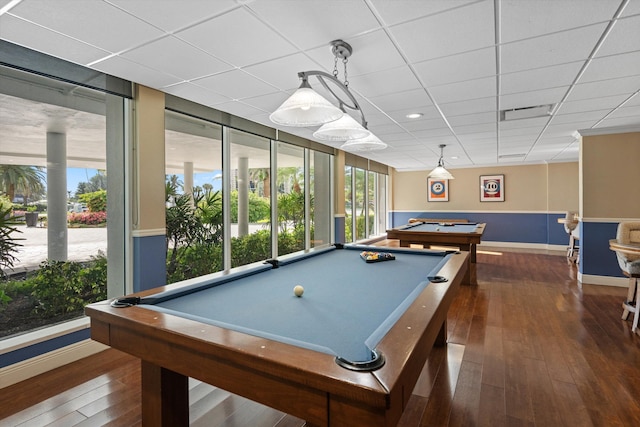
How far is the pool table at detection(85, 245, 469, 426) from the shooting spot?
875 millimetres

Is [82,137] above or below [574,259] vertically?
above

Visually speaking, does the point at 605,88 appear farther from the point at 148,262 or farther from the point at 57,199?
the point at 57,199

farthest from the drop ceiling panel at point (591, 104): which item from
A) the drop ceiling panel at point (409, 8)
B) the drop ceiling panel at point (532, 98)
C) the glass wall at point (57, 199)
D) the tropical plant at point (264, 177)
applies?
the glass wall at point (57, 199)

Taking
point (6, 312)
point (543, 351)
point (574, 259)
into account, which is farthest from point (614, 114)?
point (6, 312)

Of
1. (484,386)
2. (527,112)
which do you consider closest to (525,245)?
(527,112)

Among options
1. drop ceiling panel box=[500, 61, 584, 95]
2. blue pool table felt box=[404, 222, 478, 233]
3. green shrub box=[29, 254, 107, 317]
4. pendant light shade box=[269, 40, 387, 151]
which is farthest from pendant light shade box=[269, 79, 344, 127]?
blue pool table felt box=[404, 222, 478, 233]

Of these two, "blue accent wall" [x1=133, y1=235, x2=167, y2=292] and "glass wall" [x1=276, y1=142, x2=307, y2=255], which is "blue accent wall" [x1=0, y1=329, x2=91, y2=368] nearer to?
"blue accent wall" [x1=133, y1=235, x2=167, y2=292]

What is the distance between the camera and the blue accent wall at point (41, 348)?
2.19 metres

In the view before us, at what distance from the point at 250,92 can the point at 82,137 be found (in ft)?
5.20

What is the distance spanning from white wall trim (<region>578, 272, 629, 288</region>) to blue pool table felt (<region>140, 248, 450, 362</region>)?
3.89 metres

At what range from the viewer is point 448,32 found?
1.99 m

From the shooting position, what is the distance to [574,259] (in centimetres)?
637

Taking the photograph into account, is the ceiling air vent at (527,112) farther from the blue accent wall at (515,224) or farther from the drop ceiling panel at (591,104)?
the blue accent wall at (515,224)

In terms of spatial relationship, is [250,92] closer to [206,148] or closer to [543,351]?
[206,148]
